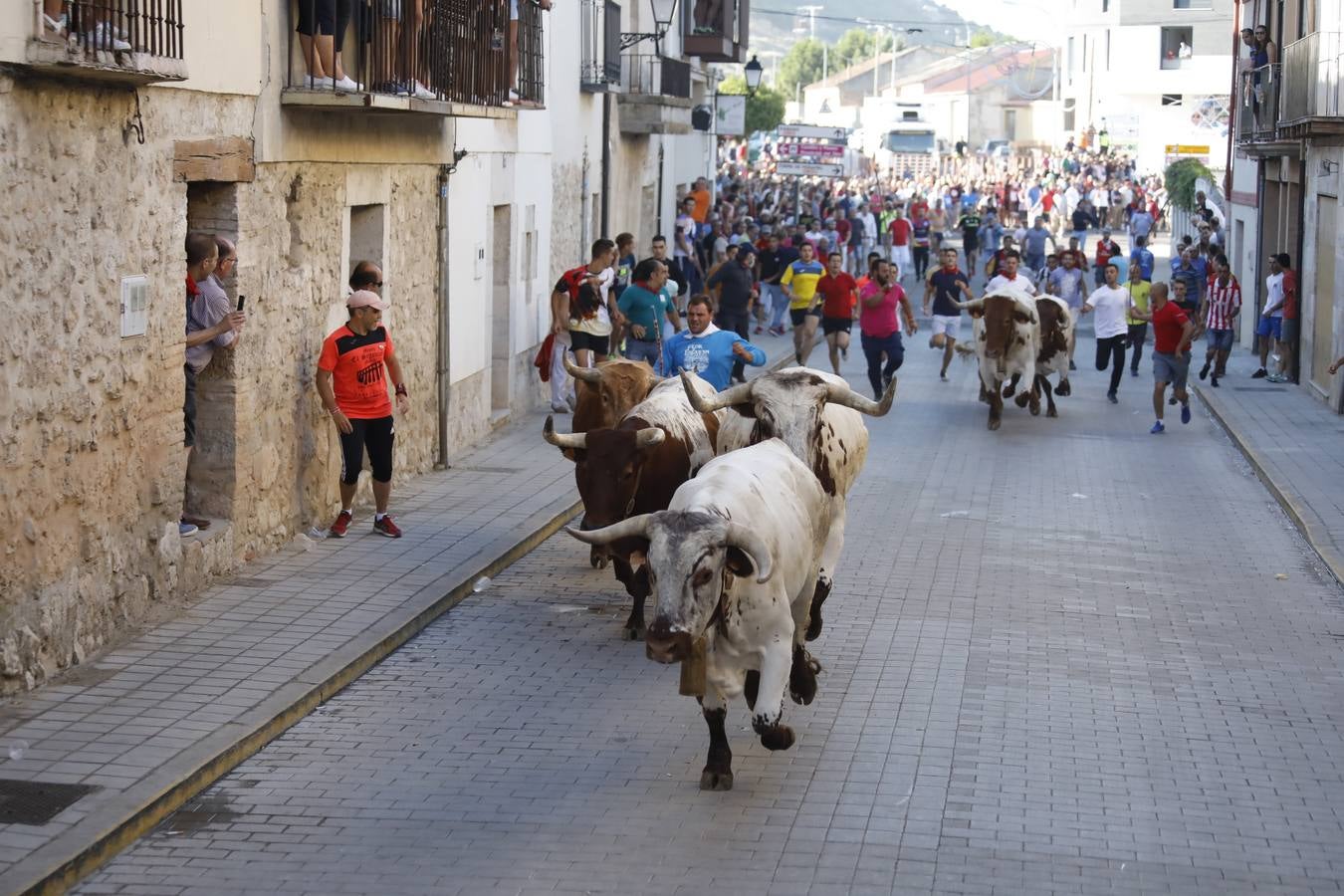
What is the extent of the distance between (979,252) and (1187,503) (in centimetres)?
2879

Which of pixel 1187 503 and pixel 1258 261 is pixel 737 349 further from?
pixel 1258 261

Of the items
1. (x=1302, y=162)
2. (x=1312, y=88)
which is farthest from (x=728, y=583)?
(x=1302, y=162)

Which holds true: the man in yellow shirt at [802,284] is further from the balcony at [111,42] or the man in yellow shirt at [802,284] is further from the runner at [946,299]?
the balcony at [111,42]

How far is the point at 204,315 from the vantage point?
38.3 ft

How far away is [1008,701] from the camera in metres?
9.59

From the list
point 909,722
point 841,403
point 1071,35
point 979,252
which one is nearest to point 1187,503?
point 841,403

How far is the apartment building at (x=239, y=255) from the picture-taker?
9.14m

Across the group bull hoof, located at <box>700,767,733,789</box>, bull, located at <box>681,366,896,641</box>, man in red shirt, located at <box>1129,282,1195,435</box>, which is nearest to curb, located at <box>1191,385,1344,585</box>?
man in red shirt, located at <box>1129,282,1195,435</box>

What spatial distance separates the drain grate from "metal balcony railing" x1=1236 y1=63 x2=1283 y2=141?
22.3 m

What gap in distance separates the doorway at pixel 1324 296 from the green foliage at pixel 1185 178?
62.2 ft

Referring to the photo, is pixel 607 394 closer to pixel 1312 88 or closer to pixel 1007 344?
pixel 1007 344

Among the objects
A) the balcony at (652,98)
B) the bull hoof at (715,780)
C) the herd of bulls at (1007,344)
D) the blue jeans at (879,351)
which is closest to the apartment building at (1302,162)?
the herd of bulls at (1007,344)

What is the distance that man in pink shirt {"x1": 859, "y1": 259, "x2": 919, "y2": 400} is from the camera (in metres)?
21.6

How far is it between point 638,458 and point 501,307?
971 centimetres
